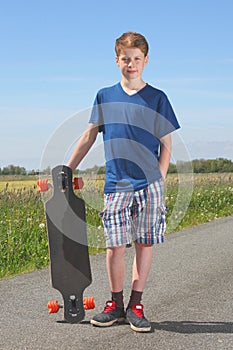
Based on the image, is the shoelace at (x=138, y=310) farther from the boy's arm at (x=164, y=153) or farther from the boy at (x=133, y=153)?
the boy's arm at (x=164, y=153)

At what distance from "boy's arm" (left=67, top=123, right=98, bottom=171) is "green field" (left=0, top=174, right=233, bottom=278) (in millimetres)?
278

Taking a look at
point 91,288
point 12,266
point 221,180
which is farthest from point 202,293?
point 221,180

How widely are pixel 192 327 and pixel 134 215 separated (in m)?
0.88

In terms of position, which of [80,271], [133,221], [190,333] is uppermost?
[133,221]

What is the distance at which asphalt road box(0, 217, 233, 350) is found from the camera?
14.7 feet

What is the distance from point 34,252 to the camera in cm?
770

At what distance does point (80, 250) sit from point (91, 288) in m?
1.30

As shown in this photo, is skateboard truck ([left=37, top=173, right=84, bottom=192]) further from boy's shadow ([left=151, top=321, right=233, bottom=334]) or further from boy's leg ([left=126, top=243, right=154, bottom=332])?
boy's shadow ([left=151, top=321, right=233, bottom=334])

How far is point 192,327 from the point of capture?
4.81m

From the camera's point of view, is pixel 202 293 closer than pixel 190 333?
No

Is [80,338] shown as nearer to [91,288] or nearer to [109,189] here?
[109,189]

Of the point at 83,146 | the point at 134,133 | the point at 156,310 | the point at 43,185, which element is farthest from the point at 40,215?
the point at 134,133

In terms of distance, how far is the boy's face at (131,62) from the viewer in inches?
183

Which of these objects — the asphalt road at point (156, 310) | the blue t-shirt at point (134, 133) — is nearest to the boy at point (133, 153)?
the blue t-shirt at point (134, 133)
